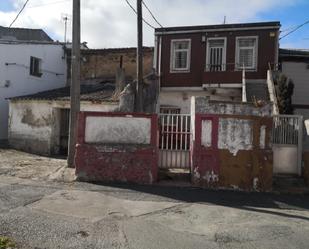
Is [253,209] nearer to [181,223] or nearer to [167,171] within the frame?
[181,223]

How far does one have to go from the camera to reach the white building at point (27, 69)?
25.5m

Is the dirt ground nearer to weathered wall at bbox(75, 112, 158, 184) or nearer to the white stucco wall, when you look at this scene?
weathered wall at bbox(75, 112, 158, 184)

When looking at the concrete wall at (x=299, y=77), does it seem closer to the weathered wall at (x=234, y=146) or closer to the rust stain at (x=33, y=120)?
the weathered wall at (x=234, y=146)

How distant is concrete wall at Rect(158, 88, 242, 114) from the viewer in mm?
24719

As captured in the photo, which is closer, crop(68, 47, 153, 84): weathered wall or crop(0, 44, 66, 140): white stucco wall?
crop(0, 44, 66, 140): white stucco wall

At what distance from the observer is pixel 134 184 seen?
14133 mm

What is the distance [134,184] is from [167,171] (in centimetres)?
138

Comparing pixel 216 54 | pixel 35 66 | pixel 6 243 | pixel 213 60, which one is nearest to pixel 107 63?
pixel 35 66

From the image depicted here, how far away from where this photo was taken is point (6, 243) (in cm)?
770

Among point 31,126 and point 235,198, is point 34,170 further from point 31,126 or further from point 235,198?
point 31,126

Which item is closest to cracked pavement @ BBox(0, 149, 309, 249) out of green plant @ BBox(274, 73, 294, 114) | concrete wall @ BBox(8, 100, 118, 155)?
green plant @ BBox(274, 73, 294, 114)

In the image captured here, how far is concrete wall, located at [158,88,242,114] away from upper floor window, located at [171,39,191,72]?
1158 mm

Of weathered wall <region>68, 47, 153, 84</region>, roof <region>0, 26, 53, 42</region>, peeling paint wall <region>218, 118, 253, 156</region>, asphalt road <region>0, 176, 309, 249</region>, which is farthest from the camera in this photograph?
roof <region>0, 26, 53, 42</region>

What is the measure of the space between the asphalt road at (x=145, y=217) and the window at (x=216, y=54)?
1210cm
